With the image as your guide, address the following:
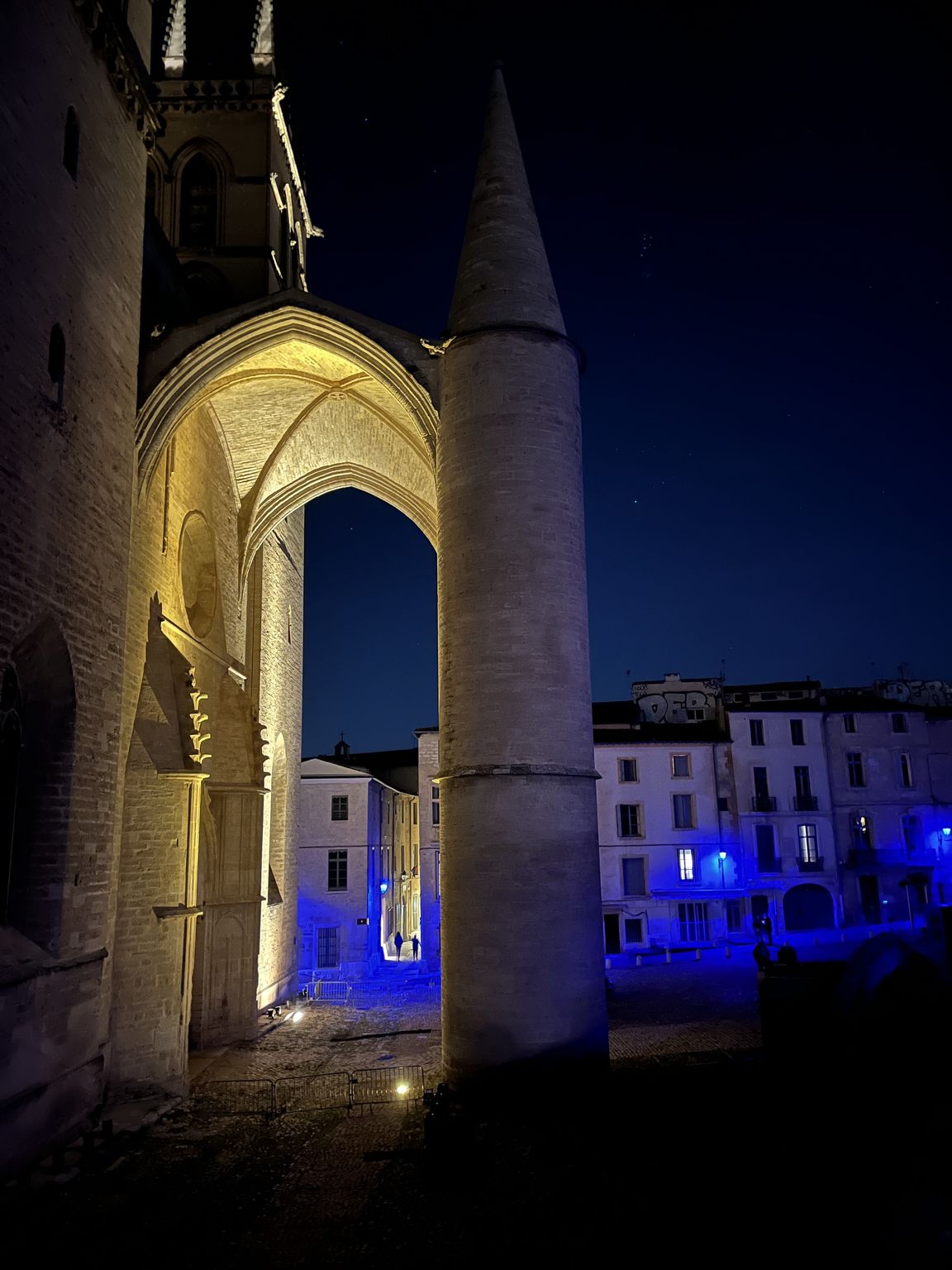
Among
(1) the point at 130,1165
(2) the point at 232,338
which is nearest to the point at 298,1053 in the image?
(1) the point at 130,1165

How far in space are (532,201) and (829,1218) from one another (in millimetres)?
12090

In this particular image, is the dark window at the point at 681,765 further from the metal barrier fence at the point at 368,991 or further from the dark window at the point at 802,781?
the metal barrier fence at the point at 368,991

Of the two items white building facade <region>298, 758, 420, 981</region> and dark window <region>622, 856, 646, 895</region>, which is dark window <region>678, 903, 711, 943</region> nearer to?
dark window <region>622, 856, 646, 895</region>

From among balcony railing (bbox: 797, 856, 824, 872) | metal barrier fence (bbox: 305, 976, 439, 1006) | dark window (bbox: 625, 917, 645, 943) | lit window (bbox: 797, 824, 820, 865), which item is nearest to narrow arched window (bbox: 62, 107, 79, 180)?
metal barrier fence (bbox: 305, 976, 439, 1006)

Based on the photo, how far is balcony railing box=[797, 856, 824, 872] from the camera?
90.8ft

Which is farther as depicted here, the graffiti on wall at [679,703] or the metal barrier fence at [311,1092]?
the graffiti on wall at [679,703]

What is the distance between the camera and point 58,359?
31.1 feet

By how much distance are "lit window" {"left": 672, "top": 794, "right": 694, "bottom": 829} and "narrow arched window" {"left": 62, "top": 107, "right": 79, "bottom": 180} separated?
22519mm

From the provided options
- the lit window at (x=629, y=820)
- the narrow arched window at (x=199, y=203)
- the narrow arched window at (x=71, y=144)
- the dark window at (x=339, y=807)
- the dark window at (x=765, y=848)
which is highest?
the narrow arched window at (x=199, y=203)

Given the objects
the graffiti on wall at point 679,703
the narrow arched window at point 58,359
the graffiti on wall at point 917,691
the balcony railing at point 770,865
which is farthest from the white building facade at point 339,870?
the graffiti on wall at point 917,691

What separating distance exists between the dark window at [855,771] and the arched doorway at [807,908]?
10.7 ft

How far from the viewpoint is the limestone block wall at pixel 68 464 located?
845 cm

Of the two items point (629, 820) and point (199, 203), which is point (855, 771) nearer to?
point (629, 820)

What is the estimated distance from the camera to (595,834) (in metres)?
11.4
